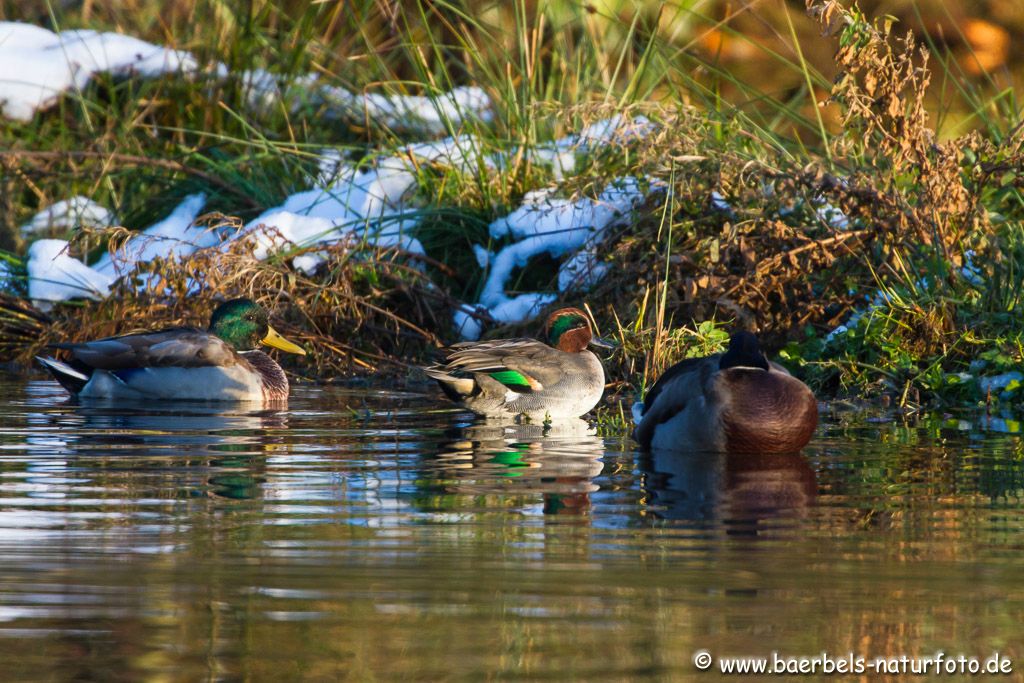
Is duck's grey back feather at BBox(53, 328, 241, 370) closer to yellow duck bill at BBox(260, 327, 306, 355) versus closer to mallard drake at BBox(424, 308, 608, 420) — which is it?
yellow duck bill at BBox(260, 327, 306, 355)

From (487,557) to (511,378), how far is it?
399 centimetres

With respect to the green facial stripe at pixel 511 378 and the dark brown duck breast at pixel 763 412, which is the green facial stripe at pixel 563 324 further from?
the dark brown duck breast at pixel 763 412

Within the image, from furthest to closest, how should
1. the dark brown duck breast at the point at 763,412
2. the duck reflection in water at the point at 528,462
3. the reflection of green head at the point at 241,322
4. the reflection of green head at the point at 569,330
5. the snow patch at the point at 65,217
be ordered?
the snow patch at the point at 65,217 < the reflection of green head at the point at 241,322 < the reflection of green head at the point at 569,330 < the dark brown duck breast at the point at 763,412 < the duck reflection in water at the point at 528,462

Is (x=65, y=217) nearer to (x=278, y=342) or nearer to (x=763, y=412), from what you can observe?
(x=278, y=342)

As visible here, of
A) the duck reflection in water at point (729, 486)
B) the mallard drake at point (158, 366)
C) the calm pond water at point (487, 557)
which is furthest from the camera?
the mallard drake at point (158, 366)

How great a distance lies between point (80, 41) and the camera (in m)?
14.9

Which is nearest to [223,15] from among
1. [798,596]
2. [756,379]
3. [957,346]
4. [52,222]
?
[52,222]

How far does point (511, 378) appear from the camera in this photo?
28.7 ft

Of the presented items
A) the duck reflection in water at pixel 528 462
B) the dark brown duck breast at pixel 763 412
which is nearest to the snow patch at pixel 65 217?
the duck reflection in water at pixel 528 462

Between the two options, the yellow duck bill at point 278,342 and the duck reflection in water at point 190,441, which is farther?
the yellow duck bill at point 278,342

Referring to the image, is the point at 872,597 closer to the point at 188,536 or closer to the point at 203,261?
the point at 188,536

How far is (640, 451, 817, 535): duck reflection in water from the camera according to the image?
18.3 ft

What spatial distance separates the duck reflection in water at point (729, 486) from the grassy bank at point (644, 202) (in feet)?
7.63

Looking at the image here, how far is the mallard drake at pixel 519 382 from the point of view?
8.73 m
